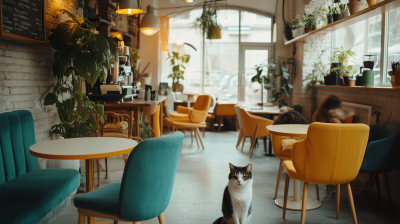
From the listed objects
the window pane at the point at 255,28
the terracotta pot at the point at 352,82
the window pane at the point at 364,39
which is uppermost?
the window pane at the point at 255,28

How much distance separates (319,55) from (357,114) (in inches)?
115

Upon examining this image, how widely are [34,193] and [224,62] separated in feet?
25.4

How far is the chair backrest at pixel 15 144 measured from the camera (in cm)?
258

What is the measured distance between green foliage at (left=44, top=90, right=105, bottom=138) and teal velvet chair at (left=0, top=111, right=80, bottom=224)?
409 mm

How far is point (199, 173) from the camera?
15.1ft

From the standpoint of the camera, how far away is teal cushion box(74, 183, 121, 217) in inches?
78.7

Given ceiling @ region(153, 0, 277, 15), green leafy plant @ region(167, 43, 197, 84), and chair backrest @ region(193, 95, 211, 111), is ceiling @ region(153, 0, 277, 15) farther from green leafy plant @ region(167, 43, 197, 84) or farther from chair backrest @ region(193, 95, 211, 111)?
chair backrest @ region(193, 95, 211, 111)

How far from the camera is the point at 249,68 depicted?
9406mm

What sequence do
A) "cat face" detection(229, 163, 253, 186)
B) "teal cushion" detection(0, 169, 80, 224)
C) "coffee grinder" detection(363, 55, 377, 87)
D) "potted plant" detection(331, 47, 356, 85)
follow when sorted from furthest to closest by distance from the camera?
"potted plant" detection(331, 47, 356, 85), "coffee grinder" detection(363, 55, 377, 87), "cat face" detection(229, 163, 253, 186), "teal cushion" detection(0, 169, 80, 224)

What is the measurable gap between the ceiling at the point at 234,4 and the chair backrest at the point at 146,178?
7.65 metres

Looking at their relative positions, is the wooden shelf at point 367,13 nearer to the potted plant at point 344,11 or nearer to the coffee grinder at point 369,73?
the potted plant at point 344,11

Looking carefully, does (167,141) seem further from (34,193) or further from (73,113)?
(73,113)

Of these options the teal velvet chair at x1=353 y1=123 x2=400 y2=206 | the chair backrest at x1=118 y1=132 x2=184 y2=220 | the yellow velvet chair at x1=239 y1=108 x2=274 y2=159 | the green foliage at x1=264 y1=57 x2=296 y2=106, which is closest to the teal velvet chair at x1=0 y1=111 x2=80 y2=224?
the chair backrest at x1=118 y1=132 x2=184 y2=220

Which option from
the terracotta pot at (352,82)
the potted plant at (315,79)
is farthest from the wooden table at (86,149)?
the potted plant at (315,79)
